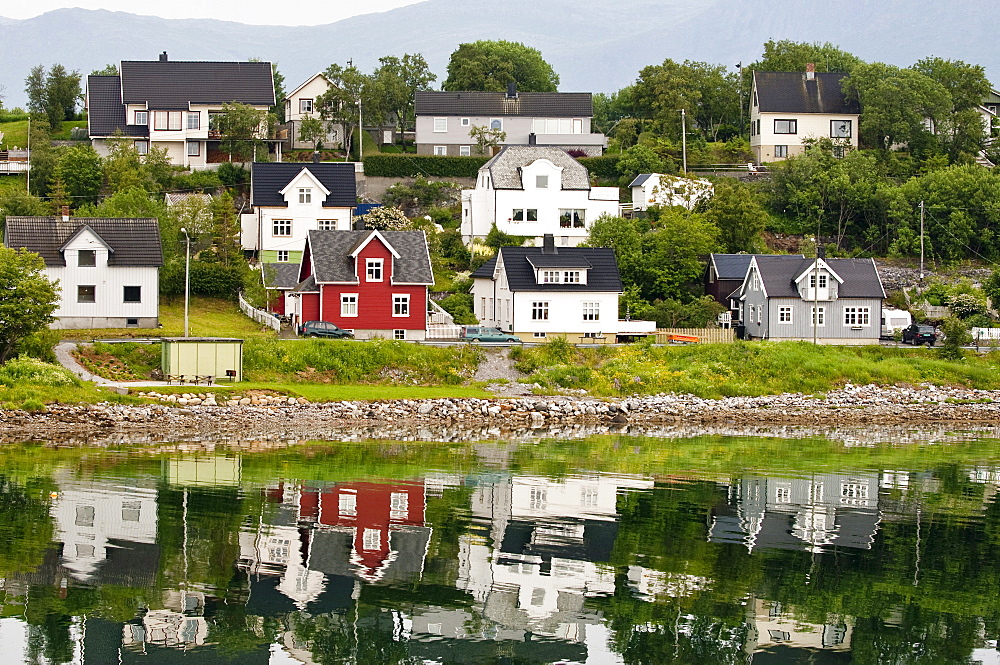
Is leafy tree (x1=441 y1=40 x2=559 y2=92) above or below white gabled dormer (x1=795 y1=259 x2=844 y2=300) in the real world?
above

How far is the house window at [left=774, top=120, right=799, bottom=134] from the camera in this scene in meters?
96.5

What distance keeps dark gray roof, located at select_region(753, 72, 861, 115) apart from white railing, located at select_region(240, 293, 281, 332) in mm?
44661

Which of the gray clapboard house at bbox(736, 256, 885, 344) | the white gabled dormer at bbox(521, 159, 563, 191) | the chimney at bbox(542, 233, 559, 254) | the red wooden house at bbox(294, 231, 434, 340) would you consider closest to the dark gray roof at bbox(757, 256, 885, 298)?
the gray clapboard house at bbox(736, 256, 885, 344)

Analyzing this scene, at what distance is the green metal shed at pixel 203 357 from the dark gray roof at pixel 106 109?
40.7 metres

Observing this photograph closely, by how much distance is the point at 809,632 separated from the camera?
80.2ft

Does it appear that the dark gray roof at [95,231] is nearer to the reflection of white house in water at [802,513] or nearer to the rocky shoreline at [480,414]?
the rocky shoreline at [480,414]

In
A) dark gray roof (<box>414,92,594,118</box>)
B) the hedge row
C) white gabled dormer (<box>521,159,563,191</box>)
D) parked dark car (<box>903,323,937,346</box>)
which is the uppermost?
dark gray roof (<box>414,92,594,118</box>)

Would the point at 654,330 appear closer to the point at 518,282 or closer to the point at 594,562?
the point at 518,282

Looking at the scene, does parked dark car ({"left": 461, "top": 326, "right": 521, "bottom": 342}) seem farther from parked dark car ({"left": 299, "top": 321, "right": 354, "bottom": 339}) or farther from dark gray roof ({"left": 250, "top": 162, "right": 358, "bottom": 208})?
dark gray roof ({"left": 250, "top": 162, "right": 358, "bottom": 208})

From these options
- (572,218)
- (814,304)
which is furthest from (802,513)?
(572,218)

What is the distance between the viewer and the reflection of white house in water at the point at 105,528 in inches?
1066

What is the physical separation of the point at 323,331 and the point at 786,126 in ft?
152

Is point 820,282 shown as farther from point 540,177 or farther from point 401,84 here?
point 401,84

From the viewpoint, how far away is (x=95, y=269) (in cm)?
5944
